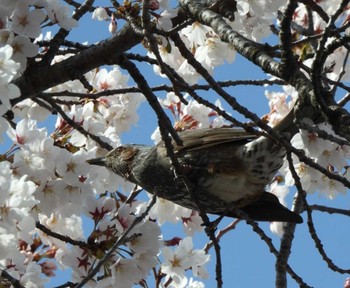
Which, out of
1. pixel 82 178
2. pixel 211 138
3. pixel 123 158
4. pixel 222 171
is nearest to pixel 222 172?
pixel 222 171

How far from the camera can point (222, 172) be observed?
4.68m

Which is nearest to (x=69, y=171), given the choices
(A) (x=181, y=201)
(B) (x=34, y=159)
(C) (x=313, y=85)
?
(B) (x=34, y=159)

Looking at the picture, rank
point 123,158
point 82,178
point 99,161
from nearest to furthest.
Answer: point 82,178, point 99,161, point 123,158

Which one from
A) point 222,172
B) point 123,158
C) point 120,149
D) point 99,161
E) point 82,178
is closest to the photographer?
point 82,178

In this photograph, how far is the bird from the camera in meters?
4.62

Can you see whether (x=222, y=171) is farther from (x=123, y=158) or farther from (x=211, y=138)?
(x=123, y=158)

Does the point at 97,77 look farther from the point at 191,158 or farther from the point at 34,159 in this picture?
the point at 34,159

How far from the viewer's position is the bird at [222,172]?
462cm

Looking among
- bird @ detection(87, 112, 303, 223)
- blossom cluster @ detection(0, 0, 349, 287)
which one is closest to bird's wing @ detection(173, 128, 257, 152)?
bird @ detection(87, 112, 303, 223)

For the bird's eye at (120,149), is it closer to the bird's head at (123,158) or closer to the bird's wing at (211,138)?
the bird's head at (123,158)

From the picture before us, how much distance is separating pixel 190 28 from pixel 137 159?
0.95 metres

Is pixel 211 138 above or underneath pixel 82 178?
above

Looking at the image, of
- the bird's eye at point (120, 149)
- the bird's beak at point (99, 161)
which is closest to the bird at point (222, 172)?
the bird's beak at point (99, 161)

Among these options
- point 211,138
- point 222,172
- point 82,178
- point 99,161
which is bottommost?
point 82,178
